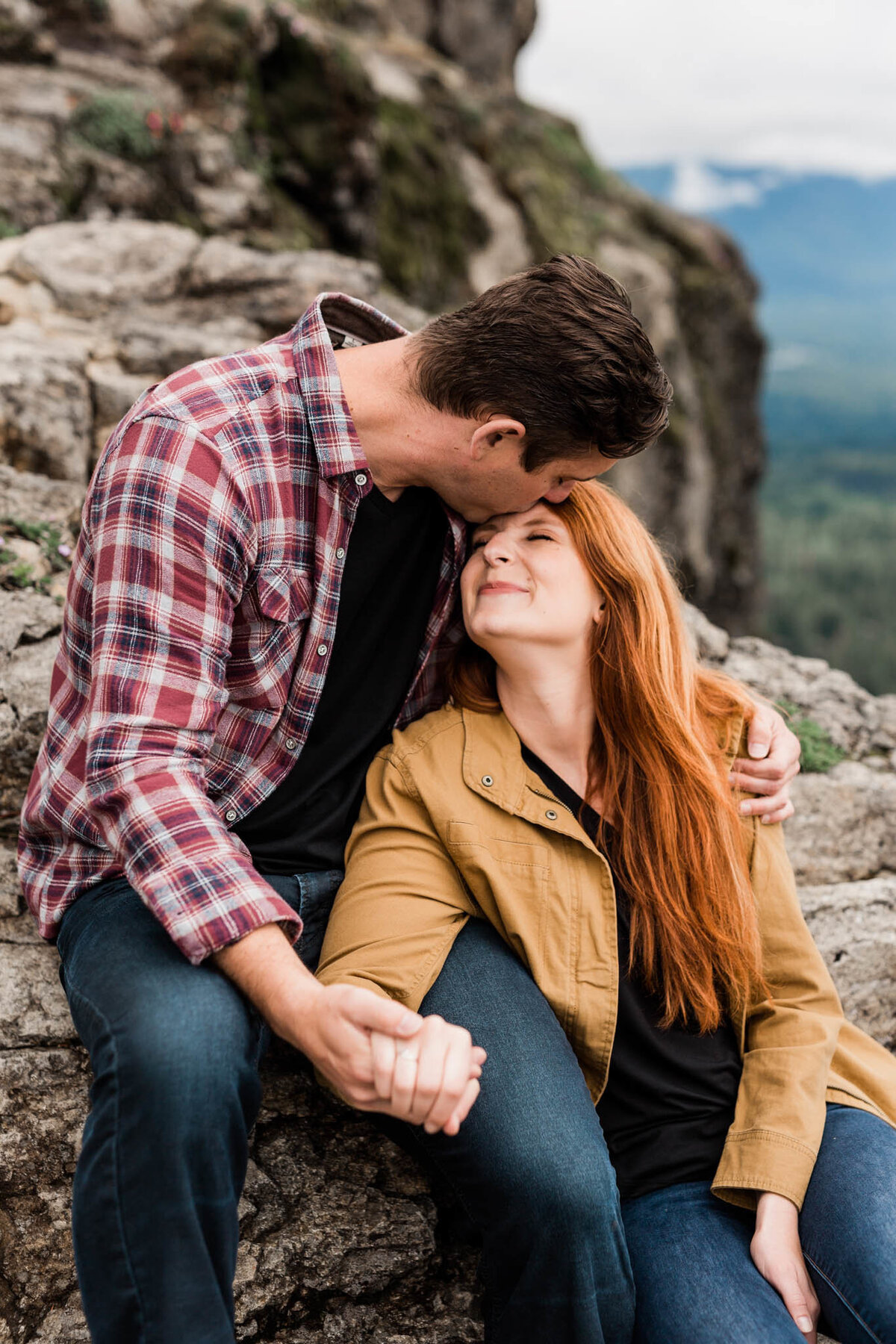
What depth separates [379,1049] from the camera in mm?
1879

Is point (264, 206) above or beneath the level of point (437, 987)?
above

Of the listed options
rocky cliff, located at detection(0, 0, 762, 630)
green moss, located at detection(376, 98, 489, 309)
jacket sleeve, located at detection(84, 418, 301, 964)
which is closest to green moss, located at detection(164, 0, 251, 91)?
rocky cliff, located at detection(0, 0, 762, 630)

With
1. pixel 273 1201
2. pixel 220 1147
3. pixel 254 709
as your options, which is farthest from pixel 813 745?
pixel 220 1147

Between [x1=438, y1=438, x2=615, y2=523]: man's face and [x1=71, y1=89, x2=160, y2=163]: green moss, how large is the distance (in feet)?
26.3

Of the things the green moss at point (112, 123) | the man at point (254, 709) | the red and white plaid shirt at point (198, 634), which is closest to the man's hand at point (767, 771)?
the man at point (254, 709)

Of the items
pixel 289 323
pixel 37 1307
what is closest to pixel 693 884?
pixel 37 1307

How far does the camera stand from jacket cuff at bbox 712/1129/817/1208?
90.7 inches

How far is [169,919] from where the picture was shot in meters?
2.05

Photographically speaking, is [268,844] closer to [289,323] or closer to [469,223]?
[289,323]

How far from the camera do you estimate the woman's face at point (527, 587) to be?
266 cm

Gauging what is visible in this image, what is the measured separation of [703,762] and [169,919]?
1410 millimetres

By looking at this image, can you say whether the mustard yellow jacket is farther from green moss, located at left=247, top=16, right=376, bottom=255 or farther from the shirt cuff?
green moss, located at left=247, top=16, right=376, bottom=255

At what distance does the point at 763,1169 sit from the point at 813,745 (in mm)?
2377

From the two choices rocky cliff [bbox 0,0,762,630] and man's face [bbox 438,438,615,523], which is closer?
man's face [bbox 438,438,615,523]
